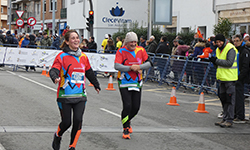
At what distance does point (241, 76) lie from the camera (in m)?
9.68

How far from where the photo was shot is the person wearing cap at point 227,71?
29.9 ft

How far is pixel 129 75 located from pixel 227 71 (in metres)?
2.56

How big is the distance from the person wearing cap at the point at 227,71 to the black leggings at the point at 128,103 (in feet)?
7.52

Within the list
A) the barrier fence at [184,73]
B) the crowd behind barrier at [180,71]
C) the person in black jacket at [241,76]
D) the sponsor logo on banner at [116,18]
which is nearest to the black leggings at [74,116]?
the person in black jacket at [241,76]

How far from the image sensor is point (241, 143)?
767 centimetres

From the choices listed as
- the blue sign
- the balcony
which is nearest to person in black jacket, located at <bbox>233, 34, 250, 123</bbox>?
the blue sign

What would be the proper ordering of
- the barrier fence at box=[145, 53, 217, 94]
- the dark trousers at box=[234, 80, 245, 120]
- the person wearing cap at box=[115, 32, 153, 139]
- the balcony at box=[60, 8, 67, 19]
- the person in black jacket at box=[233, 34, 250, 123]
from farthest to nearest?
the balcony at box=[60, 8, 67, 19], the barrier fence at box=[145, 53, 217, 94], the dark trousers at box=[234, 80, 245, 120], the person in black jacket at box=[233, 34, 250, 123], the person wearing cap at box=[115, 32, 153, 139]

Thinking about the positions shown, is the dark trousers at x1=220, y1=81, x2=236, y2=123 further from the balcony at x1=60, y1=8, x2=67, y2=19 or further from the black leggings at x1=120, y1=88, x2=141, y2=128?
the balcony at x1=60, y1=8, x2=67, y2=19

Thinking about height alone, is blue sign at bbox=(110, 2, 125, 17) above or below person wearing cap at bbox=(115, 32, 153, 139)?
above

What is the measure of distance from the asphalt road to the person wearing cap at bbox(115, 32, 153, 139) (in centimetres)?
46

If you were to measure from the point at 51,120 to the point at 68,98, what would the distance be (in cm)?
310

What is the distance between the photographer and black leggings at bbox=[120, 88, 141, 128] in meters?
7.71

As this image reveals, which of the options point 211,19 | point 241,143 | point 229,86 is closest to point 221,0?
point 211,19

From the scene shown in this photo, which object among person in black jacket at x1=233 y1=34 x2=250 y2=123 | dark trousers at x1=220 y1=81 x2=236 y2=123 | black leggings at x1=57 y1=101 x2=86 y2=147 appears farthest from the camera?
person in black jacket at x1=233 y1=34 x2=250 y2=123
